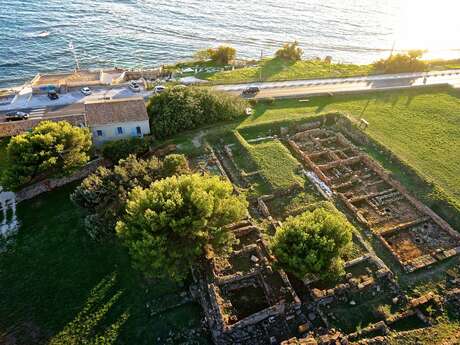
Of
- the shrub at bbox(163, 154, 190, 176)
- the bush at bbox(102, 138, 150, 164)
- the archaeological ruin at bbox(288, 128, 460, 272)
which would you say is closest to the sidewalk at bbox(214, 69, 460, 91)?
the archaeological ruin at bbox(288, 128, 460, 272)

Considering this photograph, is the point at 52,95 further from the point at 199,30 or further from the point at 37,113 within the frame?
the point at 199,30

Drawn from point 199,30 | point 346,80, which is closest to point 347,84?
point 346,80

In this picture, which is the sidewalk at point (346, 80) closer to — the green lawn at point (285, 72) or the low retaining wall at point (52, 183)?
the green lawn at point (285, 72)

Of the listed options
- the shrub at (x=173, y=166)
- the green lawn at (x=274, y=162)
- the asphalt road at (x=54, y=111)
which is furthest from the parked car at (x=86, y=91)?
the shrub at (x=173, y=166)

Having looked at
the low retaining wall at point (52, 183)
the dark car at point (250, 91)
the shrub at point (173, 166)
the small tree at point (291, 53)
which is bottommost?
the low retaining wall at point (52, 183)

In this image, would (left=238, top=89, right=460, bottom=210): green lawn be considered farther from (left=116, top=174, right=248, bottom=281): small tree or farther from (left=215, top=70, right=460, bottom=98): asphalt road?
(left=116, top=174, right=248, bottom=281): small tree

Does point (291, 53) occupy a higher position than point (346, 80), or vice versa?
point (291, 53)
